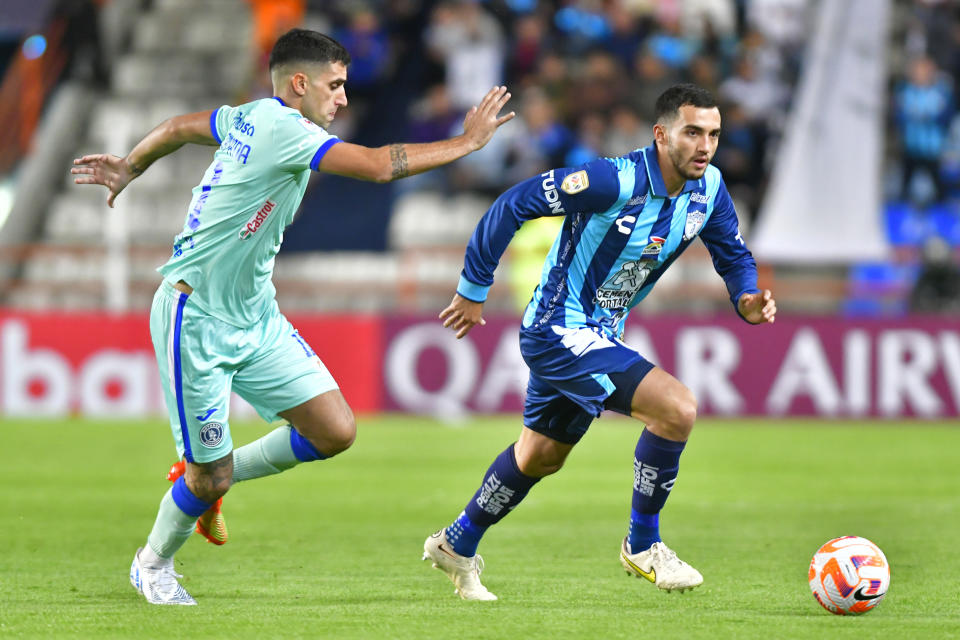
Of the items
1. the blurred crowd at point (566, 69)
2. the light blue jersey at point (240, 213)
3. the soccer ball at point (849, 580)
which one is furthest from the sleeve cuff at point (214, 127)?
the blurred crowd at point (566, 69)

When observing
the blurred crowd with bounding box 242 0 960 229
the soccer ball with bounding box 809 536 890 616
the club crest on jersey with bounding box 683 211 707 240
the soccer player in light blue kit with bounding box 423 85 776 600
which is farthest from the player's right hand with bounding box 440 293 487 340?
the blurred crowd with bounding box 242 0 960 229

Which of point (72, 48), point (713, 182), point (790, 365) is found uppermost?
point (72, 48)

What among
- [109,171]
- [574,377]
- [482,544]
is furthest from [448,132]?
[574,377]

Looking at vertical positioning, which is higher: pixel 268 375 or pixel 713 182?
pixel 713 182

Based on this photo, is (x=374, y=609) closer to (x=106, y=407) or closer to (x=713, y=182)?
(x=713, y=182)

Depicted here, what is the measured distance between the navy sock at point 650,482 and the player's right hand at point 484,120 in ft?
5.00

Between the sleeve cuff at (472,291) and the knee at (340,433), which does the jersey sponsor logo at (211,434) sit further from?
the sleeve cuff at (472,291)

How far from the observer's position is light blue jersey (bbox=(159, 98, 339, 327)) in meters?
6.47

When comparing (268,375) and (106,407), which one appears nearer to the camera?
(268,375)

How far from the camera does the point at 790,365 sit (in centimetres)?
1717

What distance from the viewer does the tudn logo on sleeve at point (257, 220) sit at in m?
6.61

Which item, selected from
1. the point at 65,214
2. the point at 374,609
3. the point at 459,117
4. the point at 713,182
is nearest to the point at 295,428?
the point at 374,609

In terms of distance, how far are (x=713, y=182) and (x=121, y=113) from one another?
629 inches

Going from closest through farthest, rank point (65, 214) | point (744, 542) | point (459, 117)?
point (744, 542) → point (459, 117) → point (65, 214)
